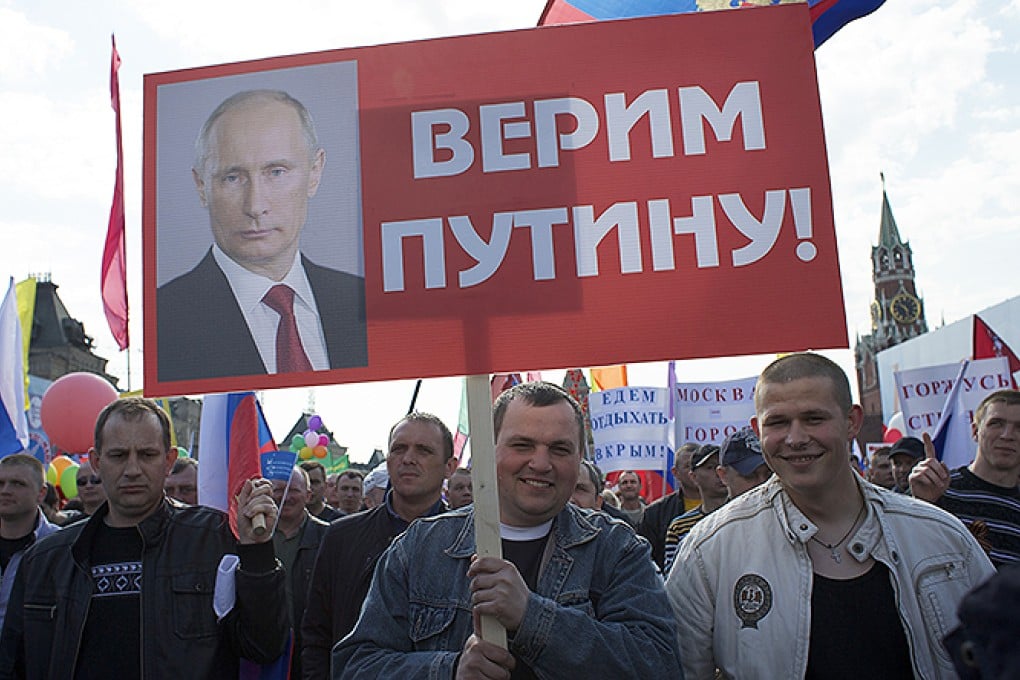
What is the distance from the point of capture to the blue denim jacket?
2357 mm

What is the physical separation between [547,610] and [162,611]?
1.94m

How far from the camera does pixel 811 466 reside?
2.80 metres

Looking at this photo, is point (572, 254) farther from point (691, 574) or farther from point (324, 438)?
point (324, 438)

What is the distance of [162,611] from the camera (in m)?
3.58

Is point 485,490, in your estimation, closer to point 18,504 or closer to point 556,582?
point 556,582

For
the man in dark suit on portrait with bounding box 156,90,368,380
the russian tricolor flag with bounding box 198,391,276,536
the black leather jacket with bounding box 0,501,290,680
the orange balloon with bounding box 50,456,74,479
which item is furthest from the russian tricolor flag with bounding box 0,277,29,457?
the orange balloon with bounding box 50,456,74,479

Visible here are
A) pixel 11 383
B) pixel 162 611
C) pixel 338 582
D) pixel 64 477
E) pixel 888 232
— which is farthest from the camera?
pixel 888 232

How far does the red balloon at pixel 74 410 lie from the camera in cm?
1361

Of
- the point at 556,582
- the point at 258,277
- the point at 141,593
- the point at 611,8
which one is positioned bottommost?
the point at 141,593

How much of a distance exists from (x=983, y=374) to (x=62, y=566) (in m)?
7.48

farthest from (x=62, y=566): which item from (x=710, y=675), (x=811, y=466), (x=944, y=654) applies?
(x=944, y=654)

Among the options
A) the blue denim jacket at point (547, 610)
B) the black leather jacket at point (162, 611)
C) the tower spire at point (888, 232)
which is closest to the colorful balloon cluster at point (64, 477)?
the black leather jacket at point (162, 611)

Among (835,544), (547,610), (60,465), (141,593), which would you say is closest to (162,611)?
(141,593)

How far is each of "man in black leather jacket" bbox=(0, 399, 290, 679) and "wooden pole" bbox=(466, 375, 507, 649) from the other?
131 centimetres
